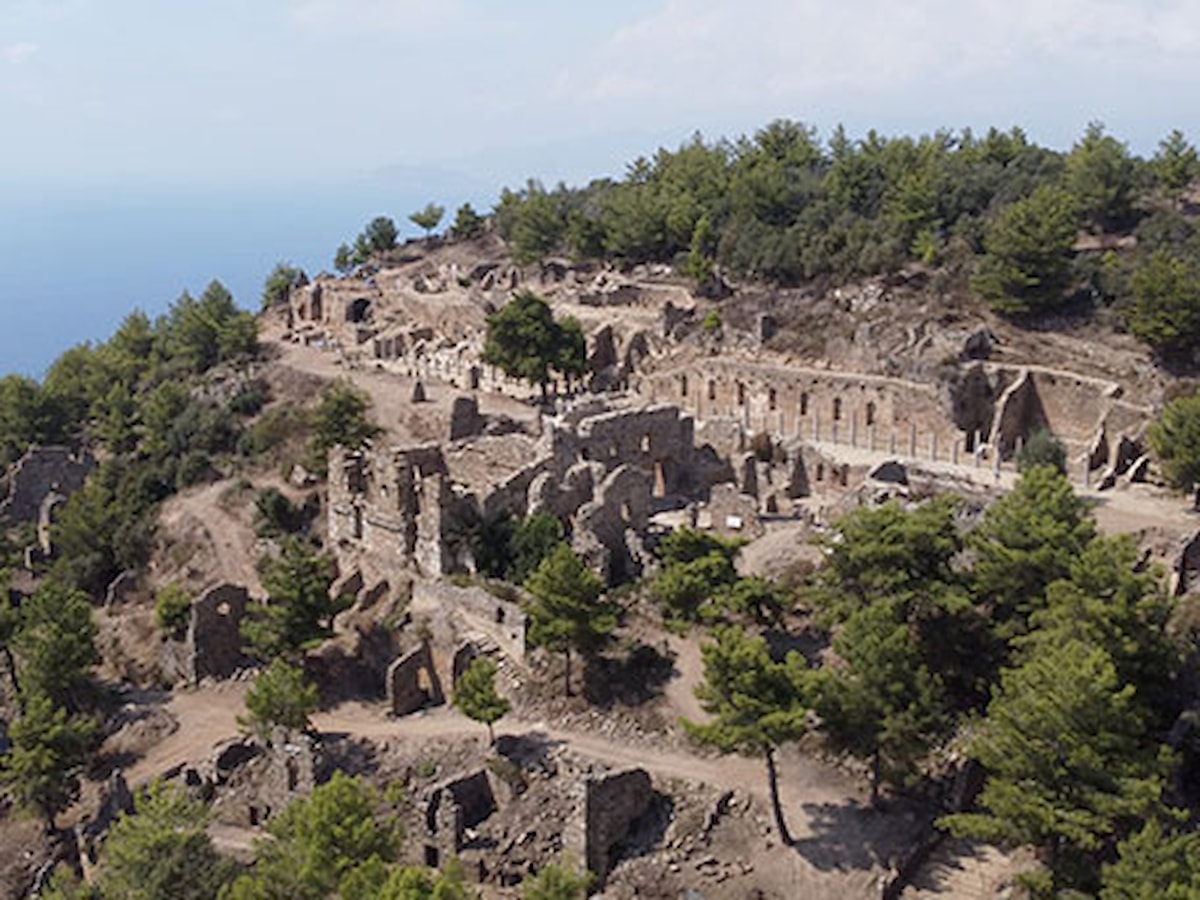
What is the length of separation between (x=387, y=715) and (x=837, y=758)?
652 inches

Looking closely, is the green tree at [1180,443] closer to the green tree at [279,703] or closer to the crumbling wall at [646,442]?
the crumbling wall at [646,442]

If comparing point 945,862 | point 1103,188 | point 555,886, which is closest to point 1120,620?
point 945,862

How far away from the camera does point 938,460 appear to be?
58.5 m

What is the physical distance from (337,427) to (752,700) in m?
33.7

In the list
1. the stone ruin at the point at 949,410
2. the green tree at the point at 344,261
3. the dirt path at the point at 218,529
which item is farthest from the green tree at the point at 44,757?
the green tree at the point at 344,261

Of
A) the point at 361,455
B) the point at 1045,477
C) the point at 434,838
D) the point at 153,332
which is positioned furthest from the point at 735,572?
the point at 153,332

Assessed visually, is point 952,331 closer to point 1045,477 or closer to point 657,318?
point 657,318

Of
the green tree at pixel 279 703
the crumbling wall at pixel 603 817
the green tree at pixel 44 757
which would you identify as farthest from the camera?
the green tree at pixel 44 757

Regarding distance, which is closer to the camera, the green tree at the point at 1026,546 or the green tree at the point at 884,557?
the green tree at the point at 1026,546

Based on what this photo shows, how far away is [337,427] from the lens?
56906 mm

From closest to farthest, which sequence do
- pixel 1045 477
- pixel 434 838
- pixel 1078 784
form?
pixel 1078 784, pixel 434 838, pixel 1045 477

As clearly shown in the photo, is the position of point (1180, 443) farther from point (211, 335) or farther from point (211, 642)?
point (211, 335)

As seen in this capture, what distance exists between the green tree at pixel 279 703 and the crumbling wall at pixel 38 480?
1402 inches

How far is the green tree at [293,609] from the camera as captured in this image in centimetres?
4244
